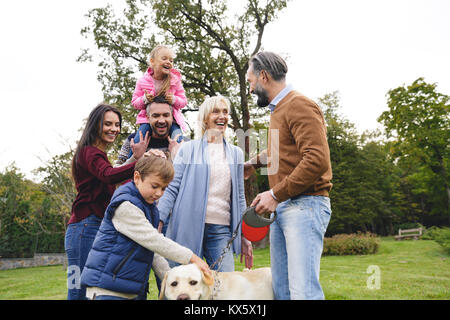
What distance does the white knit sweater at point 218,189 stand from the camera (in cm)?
346

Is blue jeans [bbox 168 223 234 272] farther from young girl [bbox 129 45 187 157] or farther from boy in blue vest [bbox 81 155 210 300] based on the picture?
young girl [bbox 129 45 187 157]

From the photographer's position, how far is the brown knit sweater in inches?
94.8

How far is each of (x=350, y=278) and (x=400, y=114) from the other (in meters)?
26.6

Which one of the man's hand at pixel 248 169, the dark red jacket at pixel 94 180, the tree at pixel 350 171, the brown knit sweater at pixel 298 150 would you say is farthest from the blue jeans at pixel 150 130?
the tree at pixel 350 171

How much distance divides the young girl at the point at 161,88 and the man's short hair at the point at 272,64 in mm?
1675

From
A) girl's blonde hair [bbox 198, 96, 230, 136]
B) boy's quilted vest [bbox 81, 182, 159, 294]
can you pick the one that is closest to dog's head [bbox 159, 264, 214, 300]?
boy's quilted vest [bbox 81, 182, 159, 294]

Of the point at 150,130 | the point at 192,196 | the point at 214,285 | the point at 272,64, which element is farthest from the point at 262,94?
the point at 150,130

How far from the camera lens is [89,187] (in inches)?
130

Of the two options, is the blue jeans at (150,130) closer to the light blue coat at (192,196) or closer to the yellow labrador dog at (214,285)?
the light blue coat at (192,196)

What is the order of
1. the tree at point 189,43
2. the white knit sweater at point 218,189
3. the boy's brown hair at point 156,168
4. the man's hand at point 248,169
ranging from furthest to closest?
1. the tree at point 189,43
2. the man's hand at point 248,169
3. the white knit sweater at point 218,189
4. the boy's brown hair at point 156,168

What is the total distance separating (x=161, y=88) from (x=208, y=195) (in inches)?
67.1

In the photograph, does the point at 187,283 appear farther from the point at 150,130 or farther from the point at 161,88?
the point at 161,88

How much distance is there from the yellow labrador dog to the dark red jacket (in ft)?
3.43
